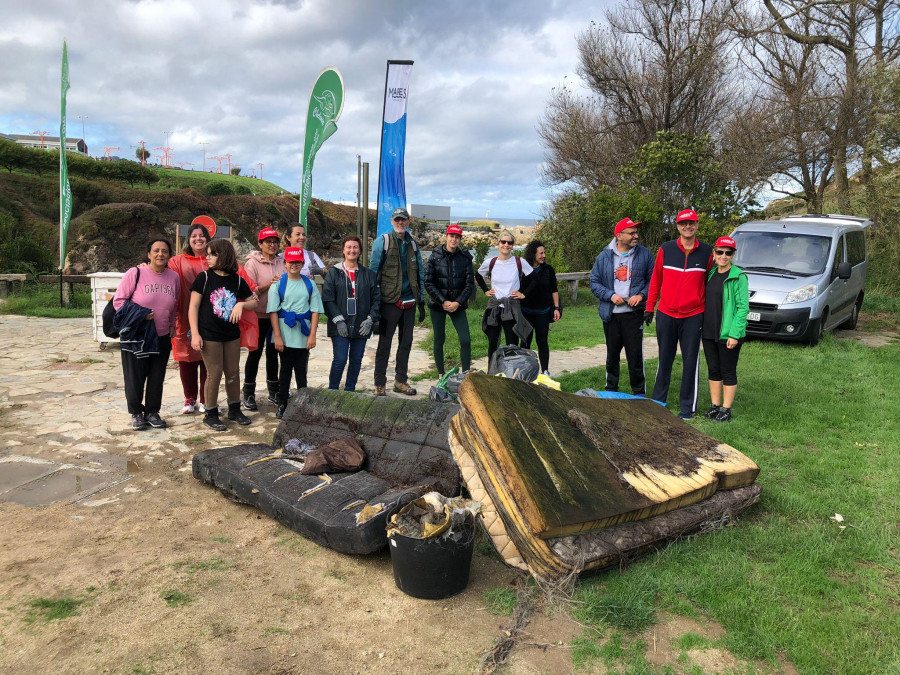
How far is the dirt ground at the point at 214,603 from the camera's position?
2570 millimetres

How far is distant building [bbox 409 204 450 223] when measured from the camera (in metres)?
31.9

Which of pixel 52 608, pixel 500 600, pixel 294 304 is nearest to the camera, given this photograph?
pixel 52 608

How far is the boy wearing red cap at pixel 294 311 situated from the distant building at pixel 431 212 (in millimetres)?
26669

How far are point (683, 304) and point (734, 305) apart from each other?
442mm

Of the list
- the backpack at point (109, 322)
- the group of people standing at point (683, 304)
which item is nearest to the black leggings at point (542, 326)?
the group of people standing at point (683, 304)

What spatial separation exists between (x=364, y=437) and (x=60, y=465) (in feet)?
7.88

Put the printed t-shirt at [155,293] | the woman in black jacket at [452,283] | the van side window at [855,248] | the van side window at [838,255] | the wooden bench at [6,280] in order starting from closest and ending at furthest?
the printed t-shirt at [155,293] → the woman in black jacket at [452,283] → the van side window at [838,255] → the van side window at [855,248] → the wooden bench at [6,280]

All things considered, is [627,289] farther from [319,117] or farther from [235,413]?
[319,117]

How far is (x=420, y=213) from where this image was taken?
3256 cm

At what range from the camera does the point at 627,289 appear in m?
6.14

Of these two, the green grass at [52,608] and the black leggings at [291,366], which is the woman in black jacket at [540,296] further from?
the green grass at [52,608]

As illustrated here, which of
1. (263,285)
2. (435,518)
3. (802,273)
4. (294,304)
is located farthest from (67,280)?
(802,273)

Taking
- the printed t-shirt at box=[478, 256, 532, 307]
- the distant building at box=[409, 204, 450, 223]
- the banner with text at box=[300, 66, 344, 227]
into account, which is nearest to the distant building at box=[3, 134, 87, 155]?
the distant building at box=[409, 204, 450, 223]

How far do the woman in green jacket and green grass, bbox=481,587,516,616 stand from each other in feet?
11.6
